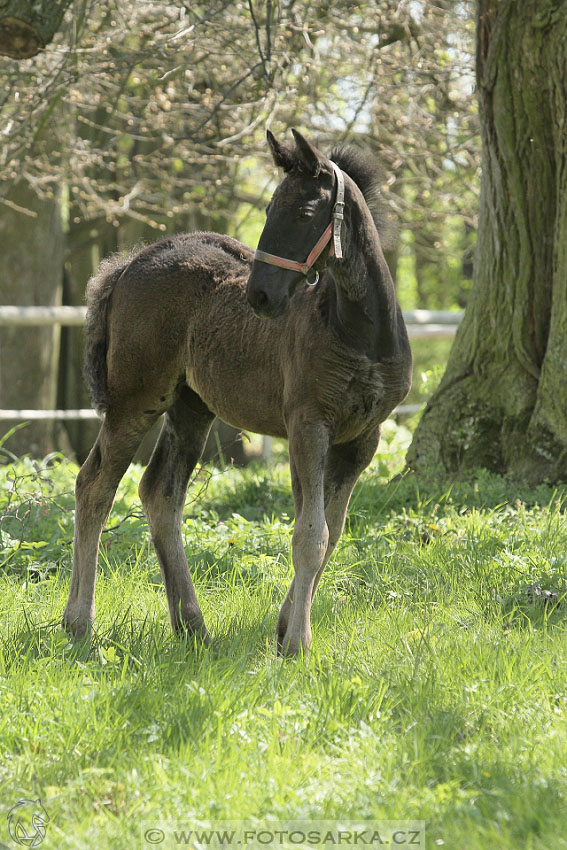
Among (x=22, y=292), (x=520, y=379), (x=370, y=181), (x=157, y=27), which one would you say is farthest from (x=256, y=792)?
(x=22, y=292)

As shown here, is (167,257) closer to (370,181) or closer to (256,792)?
(370,181)

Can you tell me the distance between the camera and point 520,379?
6.64 m

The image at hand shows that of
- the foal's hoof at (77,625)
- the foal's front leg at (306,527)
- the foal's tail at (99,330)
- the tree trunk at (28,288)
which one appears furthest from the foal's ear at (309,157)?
the tree trunk at (28,288)

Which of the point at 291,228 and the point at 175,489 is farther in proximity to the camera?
the point at 175,489

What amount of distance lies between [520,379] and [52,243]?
7.27m

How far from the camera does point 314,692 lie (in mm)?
3361

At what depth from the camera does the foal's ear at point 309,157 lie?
3564mm

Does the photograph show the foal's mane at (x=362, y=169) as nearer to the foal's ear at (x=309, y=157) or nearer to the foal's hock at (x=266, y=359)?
the foal's hock at (x=266, y=359)

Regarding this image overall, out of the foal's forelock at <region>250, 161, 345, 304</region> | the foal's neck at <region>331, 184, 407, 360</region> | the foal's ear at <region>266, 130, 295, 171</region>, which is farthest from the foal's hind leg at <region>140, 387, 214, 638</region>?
the foal's ear at <region>266, 130, 295, 171</region>

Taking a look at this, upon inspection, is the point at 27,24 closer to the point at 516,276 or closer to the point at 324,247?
the point at 324,247

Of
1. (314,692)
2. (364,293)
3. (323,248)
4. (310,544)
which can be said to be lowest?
(314,692)

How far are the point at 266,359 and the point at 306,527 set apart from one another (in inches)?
33.0

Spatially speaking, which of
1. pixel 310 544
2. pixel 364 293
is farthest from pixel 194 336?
pixel 310 544

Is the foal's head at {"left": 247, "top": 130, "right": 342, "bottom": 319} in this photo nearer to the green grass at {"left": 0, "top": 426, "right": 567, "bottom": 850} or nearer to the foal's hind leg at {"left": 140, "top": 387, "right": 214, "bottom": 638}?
the foal's hind leg at {"left": 140, "top": 387, "right": 214, "bottom": 638}
